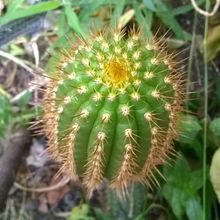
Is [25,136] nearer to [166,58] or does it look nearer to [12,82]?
[12,82]

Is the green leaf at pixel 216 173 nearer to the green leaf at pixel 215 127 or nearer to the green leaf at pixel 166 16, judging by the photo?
→ the green leaf at pixel 215 127

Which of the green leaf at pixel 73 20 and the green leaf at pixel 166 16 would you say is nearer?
the green leaf at pixel 73 20

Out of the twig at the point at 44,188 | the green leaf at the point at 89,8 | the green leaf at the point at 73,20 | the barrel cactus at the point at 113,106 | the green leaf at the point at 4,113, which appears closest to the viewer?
the barrel cactus at the point at 113,106

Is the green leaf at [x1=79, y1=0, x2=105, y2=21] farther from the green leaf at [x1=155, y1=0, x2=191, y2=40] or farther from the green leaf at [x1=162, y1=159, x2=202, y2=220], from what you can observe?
the green leaf at [x1=162, y1=159, x2=202, y2=220]

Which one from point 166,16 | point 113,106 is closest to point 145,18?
point 166,16

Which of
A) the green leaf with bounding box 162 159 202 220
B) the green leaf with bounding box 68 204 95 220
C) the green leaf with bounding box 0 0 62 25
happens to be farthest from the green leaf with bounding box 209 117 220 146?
the green leaf with bounding box 0 0 62 25

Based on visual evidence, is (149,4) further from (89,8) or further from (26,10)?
(26,10)

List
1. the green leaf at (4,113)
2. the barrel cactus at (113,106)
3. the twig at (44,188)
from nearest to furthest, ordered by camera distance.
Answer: the barrel cactus at (113,106)
the green leaf at (4,113)
the twig at (44,188)

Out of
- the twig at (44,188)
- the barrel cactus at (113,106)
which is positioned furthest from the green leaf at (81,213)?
the barrel cactus at (113,106)
